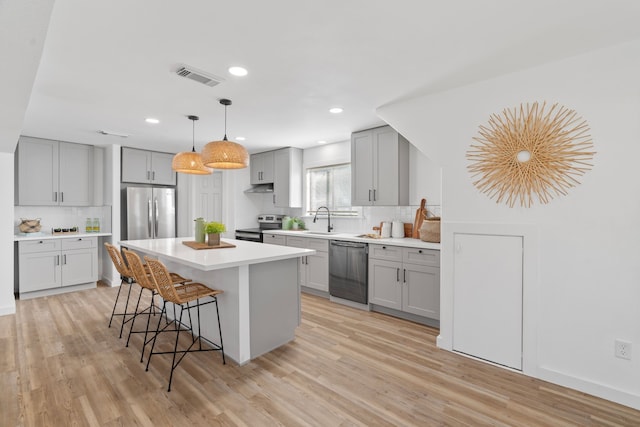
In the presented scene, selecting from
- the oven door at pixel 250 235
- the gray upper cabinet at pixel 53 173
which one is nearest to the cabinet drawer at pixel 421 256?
the oven door at pixel 250 235

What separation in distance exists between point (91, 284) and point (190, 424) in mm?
4342

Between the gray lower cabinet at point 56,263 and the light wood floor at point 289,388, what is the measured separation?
1.67 m

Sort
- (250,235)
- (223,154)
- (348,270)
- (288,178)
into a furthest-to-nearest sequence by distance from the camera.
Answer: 1. (250,235)
2. (288,178)
3. (348,270)
4. (223,154)

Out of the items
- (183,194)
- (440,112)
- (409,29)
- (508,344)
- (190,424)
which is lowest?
(190,424)

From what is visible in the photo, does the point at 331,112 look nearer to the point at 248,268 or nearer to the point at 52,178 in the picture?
the point at 248,268

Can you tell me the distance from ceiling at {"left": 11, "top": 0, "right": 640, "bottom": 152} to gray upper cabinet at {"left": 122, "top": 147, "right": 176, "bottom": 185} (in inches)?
83.3

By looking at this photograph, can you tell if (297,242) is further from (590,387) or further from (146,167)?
(590,387)

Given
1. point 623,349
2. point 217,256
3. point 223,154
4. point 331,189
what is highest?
point 223,154

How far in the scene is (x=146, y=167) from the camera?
5.71m

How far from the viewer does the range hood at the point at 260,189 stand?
19.7 feet

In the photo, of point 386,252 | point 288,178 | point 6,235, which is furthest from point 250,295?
point 6,235

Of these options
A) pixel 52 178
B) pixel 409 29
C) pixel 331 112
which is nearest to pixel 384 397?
pixel 409 29

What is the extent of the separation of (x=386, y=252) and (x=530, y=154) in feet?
5.94

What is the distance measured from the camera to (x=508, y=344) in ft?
8.43
